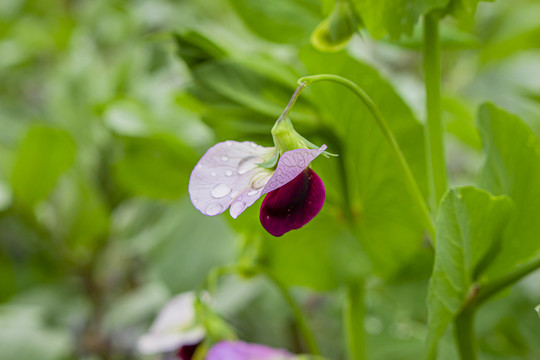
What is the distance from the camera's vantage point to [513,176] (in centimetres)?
40

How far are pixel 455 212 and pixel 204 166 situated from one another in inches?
5.8

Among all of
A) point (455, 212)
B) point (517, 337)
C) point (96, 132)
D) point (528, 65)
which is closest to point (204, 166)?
point (455, 212)

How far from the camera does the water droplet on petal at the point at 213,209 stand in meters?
0.27

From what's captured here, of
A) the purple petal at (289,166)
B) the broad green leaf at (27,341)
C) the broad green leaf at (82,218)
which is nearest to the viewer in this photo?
the purple petal at (289,166)

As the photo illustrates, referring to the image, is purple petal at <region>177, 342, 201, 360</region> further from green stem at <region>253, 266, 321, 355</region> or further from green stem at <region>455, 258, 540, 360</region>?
green stem at <region>455, 258, 540, 360</region>

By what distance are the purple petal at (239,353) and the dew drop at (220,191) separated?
0.22 metres

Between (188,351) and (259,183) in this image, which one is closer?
(259,183)

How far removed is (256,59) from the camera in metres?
0.48

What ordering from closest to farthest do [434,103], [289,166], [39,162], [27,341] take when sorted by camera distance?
[289,166] < [434,103] < [27,341] < [39,162]

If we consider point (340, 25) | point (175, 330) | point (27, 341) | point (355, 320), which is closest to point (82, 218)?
point (27, 341)

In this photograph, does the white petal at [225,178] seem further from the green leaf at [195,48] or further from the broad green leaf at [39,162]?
the broad green leaf at [39,162]

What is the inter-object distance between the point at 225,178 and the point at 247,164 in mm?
15

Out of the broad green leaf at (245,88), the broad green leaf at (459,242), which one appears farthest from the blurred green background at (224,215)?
the broad green leaf at (459,242)

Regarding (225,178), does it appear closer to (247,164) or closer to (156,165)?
(247,164)
